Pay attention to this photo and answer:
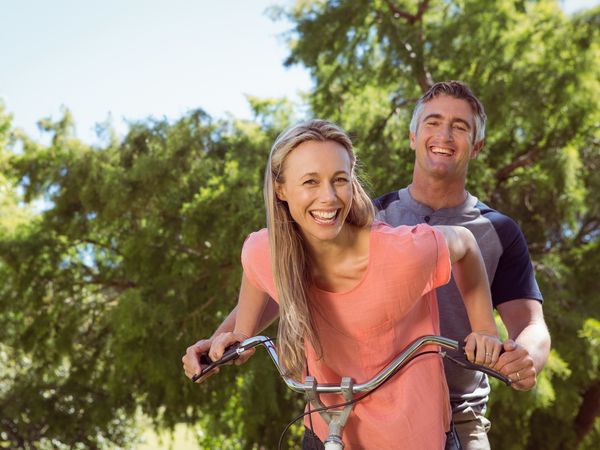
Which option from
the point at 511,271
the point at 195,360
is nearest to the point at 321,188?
the point at 195,360

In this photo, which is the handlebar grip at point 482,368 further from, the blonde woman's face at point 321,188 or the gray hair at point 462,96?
the gray hair at point 462,96

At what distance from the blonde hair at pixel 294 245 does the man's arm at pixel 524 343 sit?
0.46m

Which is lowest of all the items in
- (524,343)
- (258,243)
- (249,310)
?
(524,343)

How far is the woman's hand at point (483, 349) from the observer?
192cm

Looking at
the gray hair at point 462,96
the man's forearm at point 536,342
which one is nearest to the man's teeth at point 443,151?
the gray hair at point 462,96

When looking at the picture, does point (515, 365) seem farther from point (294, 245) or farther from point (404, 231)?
point (294, 245)

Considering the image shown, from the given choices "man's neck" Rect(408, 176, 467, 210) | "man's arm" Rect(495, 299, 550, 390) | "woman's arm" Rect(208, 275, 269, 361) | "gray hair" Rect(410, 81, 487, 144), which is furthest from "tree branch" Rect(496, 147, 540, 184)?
"woman's arm" Rect(208, 275, 269, 361)

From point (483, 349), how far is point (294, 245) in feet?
1.68

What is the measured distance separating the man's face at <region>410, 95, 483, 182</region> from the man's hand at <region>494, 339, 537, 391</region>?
88 cm

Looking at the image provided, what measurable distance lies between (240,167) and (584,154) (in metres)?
4.04

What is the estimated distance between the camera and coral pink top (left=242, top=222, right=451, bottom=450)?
205cm

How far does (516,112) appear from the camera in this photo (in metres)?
9.14

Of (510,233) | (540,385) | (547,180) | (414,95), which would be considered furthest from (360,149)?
(510,233)

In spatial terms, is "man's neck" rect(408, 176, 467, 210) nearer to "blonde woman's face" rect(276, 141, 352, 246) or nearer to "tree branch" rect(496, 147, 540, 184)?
"blonde woman's face" rect(276, 141, 352, 246)
